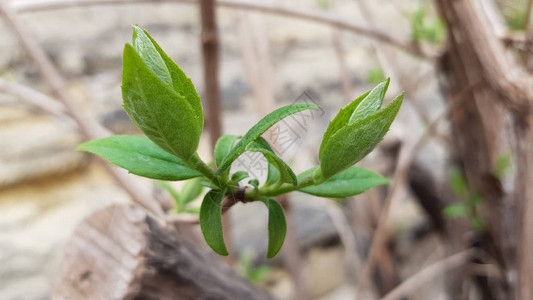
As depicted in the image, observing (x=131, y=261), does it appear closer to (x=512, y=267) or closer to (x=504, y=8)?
(x=512, y=267)

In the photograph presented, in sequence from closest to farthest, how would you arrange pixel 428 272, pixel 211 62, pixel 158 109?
pixel 158 109, pixel 211 62, pixel 428 272

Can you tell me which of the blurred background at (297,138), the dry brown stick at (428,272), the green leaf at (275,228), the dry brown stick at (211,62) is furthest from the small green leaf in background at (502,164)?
the green leaf at (275,228)

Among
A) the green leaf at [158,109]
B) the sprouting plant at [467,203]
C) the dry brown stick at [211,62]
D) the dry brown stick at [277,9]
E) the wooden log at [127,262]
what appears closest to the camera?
the green leaf at [158,109]

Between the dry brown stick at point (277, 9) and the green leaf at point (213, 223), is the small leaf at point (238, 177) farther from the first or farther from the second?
the dry brown stick at point (277, 9)

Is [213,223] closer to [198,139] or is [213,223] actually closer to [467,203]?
[198,139]

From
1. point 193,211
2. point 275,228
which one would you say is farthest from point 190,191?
point 275,228

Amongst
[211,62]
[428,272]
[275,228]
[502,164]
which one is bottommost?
[428,272]

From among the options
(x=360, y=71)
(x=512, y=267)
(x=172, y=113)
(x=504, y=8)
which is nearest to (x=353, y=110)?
(x=172, y=113)
